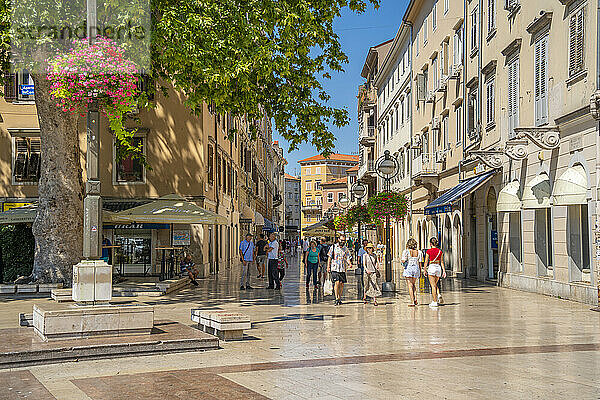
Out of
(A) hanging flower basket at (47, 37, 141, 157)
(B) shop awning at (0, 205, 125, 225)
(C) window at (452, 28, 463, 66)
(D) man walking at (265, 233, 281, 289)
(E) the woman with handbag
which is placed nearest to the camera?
(A) hanging flower basket at (47, 37, 141, 157)

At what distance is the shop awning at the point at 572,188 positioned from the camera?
17.6 m

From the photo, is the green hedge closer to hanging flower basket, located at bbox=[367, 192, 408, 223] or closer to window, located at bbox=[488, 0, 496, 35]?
hanging flower basket, located at bbox=[367, 192, 408, 223]

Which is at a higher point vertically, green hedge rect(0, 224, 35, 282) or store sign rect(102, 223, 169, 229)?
store sign rect(102, 223, 169, 229)

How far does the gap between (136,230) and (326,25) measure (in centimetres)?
1349

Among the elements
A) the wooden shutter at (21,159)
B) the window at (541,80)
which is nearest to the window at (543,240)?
the window at (541,80)

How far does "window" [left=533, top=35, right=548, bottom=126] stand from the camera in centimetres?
2058

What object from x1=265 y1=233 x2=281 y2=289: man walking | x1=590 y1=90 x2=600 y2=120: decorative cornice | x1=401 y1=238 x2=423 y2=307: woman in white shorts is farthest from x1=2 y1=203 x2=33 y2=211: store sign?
x1=590 y1=90 x2=600 y2=120: decorative cornice

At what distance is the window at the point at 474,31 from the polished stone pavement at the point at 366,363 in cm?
1426

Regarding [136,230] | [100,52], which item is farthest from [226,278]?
[100,52]

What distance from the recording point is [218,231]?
37.0 m

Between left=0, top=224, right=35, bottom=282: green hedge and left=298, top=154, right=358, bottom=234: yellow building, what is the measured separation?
388 ft

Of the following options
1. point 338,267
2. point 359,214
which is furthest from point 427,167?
point 338,267

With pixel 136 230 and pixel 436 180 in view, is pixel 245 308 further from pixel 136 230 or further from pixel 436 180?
pixel 436 180

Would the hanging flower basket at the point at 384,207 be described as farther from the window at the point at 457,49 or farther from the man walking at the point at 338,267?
the man walking at the point at 338,267
